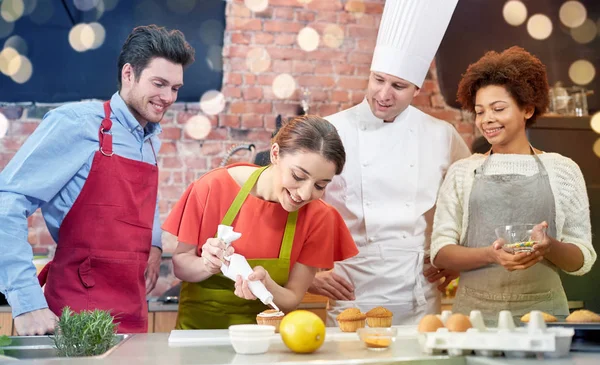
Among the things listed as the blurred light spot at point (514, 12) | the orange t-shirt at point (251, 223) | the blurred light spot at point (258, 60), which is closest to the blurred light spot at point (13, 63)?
the blurred light spot at point (258, 60)

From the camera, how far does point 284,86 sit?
13.4 feet

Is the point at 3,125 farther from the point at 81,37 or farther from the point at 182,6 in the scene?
the point at 182,6

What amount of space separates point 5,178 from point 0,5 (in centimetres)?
249

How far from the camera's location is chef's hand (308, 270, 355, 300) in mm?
2266

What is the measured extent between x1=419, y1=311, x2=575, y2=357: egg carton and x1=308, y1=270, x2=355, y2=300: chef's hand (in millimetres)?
972

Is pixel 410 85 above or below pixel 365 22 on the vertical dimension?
below

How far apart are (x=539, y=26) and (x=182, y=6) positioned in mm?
2210

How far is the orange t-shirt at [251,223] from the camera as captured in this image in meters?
1.96

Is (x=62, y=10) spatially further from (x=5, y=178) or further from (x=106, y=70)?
(x=5, y=178)

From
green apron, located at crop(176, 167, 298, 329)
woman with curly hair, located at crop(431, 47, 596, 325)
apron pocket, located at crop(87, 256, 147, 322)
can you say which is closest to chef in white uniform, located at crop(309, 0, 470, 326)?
woman with curly hair, located at crop(431, 47, 596, 325)

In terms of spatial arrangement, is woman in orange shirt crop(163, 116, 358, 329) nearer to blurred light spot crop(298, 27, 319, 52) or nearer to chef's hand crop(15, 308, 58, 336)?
chef's hand crop(15, 308, 58, 336)

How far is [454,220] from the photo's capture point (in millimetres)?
2219

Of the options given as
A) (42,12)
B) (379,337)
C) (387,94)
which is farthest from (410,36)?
(42,12)

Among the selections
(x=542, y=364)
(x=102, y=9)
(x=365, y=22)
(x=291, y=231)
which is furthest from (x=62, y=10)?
(x=542, y=364)
